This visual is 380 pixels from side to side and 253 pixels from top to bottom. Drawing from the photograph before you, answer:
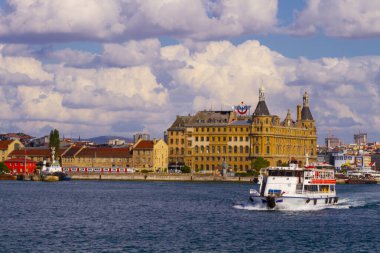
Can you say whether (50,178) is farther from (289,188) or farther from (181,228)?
(181,228)

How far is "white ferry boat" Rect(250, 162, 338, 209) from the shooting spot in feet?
281

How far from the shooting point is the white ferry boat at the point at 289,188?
281ft

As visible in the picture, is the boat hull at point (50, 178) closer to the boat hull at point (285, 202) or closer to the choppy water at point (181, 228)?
the choppy water at point (181, 228)

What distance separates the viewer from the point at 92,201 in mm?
103750

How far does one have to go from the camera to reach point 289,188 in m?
87.0

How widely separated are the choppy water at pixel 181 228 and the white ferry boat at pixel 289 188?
1.45 m

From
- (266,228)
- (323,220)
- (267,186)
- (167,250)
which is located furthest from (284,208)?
(167,250)

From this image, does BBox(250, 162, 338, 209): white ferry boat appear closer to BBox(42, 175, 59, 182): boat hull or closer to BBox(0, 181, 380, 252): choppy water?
BBox(0, 181, 380, 252): choppy water

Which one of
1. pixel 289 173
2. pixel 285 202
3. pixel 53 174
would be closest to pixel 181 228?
pixel 285 202

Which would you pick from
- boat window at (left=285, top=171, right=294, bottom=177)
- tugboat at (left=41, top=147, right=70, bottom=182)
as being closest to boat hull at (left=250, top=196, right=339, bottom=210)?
boat window at (left=285, top=171, right=294, bottom=177)

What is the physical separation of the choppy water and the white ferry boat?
1.45 metres

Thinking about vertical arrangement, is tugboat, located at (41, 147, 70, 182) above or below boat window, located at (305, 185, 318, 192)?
above

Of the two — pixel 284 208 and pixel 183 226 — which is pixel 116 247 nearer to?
pixel 183 226

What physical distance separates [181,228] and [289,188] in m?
19.9
